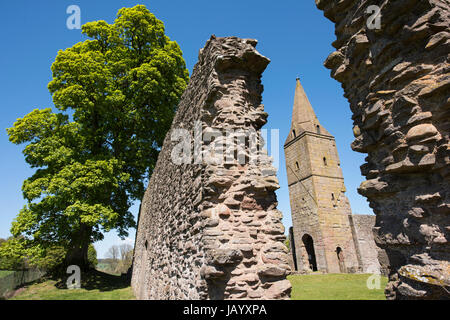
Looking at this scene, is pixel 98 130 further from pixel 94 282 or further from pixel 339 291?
pixel 339 291

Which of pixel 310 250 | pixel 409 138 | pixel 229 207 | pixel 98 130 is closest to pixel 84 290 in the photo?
pixel 98 130

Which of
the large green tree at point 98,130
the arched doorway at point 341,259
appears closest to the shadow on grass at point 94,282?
the large green tree at point 98,130

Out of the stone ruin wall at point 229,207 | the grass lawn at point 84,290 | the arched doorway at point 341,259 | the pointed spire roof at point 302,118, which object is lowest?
Result: the arched doorway at point 341,259

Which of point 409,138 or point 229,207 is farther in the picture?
point 229,207

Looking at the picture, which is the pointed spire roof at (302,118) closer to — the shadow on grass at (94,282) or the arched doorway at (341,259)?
the arched doorway at (341,259)

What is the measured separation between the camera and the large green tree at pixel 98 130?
11.0 m

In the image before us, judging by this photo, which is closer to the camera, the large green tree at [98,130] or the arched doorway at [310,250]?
the large green tree at [98,130]

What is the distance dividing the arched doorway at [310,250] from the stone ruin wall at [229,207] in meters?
18.4

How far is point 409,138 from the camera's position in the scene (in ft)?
7.25

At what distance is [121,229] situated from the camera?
1444 centimetres

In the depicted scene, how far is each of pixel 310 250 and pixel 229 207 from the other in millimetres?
20217

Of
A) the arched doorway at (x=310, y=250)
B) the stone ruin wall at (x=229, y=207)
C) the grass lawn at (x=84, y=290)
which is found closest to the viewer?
the stone ruin wall at (x=229, y=207)

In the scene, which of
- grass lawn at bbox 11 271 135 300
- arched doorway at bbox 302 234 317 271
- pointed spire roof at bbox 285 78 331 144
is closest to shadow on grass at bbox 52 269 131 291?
grass lawn at bbox 11 271 135 300

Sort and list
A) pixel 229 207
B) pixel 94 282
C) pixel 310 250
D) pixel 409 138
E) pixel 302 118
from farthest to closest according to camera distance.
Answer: pixel 302 118 → pixel 310 250 → pixel 94 282 → pixel 229 207 → pixel 409 138
